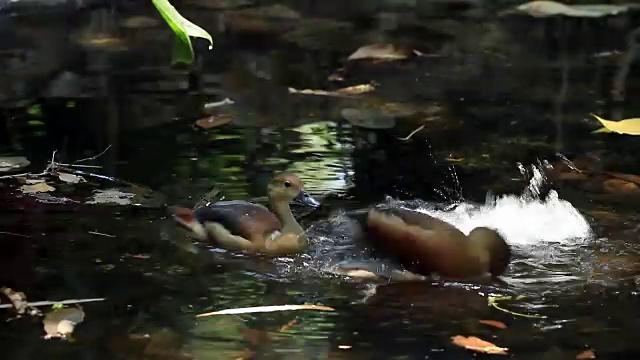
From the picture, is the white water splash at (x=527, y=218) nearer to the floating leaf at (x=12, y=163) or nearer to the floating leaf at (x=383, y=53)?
the floating leaf at (x=12, y=163)

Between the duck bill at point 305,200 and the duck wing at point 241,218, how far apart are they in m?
0.14

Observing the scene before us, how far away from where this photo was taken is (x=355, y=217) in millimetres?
3504

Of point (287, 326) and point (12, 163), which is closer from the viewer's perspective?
point (287, 326)

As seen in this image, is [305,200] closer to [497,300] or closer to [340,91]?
[497,300]

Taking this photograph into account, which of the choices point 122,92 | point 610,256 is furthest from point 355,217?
point 122,92

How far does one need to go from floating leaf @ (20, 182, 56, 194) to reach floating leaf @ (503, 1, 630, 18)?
4795mm

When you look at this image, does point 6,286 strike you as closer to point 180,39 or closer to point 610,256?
point 180,39

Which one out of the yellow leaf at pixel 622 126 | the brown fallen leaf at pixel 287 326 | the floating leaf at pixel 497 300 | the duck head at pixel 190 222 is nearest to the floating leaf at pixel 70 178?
the duck head at pixel 190 222

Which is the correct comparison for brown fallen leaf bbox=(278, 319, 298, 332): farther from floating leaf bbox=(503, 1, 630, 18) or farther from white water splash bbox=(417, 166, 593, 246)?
floating leaf bbox=(503, 1, 630, 18)

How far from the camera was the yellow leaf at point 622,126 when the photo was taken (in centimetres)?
461

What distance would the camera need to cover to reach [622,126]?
464cm

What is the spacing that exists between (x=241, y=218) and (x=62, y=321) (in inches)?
30.2

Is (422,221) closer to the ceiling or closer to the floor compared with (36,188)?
closer to the ceiling

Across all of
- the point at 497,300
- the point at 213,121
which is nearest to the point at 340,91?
the point at 213,121
